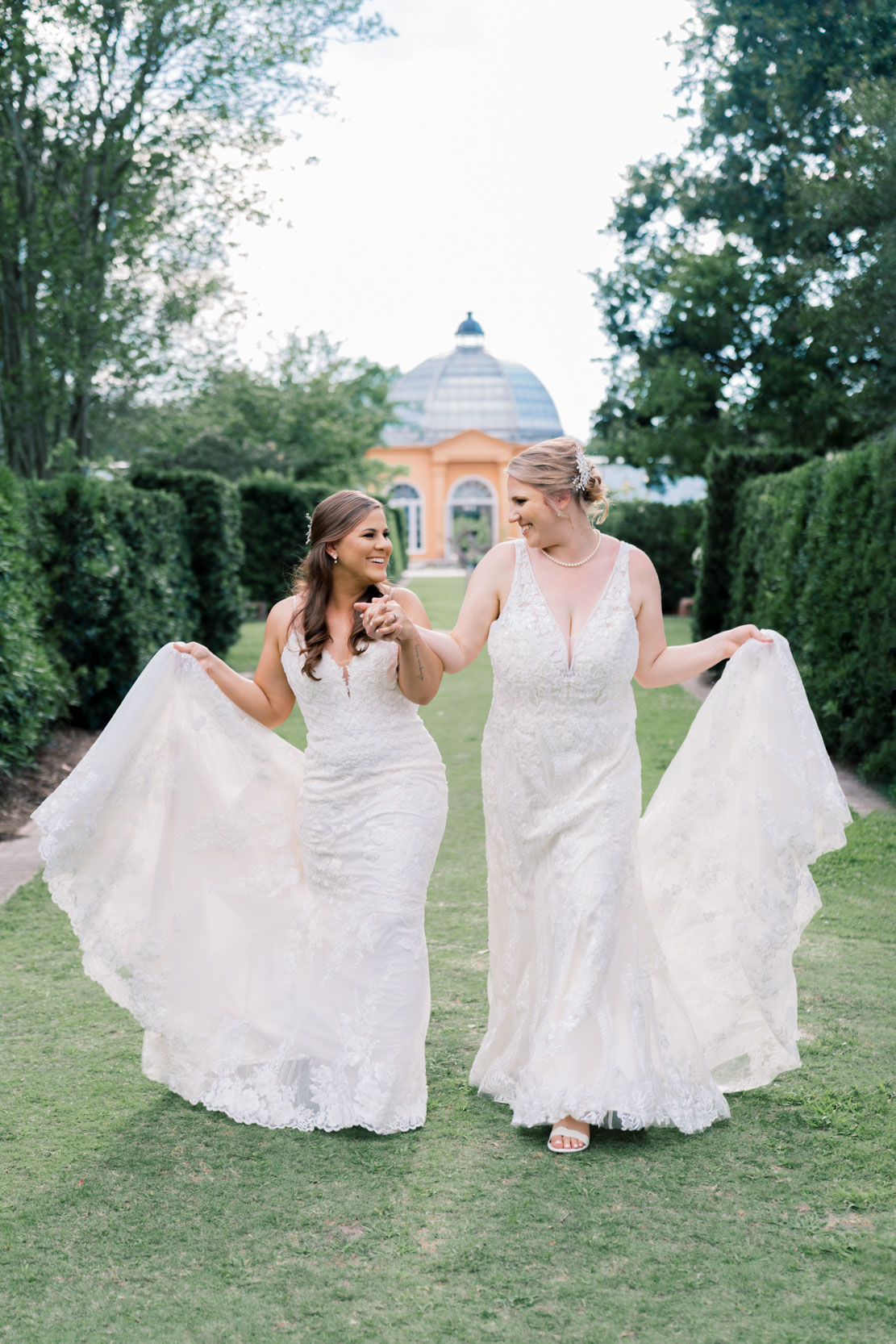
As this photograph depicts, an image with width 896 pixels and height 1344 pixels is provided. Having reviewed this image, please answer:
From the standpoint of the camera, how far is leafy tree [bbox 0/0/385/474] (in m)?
13.2

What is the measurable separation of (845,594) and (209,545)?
8650 millimetres

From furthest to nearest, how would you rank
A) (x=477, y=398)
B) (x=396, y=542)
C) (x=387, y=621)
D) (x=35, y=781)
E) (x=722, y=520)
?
(x=477, y=398) < (x=396, y=542) < (x=722, y=520) < (x=35, y=781) < (x=387, y=621)

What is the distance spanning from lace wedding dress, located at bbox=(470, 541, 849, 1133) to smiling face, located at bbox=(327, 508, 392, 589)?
0.45m

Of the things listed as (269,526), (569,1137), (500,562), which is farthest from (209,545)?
(569,1137)

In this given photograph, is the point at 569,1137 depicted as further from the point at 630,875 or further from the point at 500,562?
the point at 500,562

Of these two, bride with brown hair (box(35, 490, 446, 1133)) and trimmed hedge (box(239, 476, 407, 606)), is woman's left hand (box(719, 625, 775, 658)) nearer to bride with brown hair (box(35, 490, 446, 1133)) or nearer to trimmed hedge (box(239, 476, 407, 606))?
bride with brown hair (box(35, 490, 446, 1133))

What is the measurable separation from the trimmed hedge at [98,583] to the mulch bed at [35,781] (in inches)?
17.9

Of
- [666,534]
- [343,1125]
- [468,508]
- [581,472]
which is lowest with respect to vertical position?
[343,1125]

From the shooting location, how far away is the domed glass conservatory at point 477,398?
73250mm

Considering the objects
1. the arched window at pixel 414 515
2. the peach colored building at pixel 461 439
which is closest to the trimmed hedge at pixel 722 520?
the peach colored building at pixel 461 439

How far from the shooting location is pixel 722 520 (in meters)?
17.1

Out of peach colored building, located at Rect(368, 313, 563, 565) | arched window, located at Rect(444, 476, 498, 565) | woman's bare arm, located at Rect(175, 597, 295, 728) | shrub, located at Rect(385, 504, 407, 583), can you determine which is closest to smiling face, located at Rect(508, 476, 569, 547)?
woman's bare arm, located at Rect(175, 597, 295, 728)

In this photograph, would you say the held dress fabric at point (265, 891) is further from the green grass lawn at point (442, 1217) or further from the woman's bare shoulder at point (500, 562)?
the woman's bare shoulder at point (500, 562)

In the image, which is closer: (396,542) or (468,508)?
(396,542)
